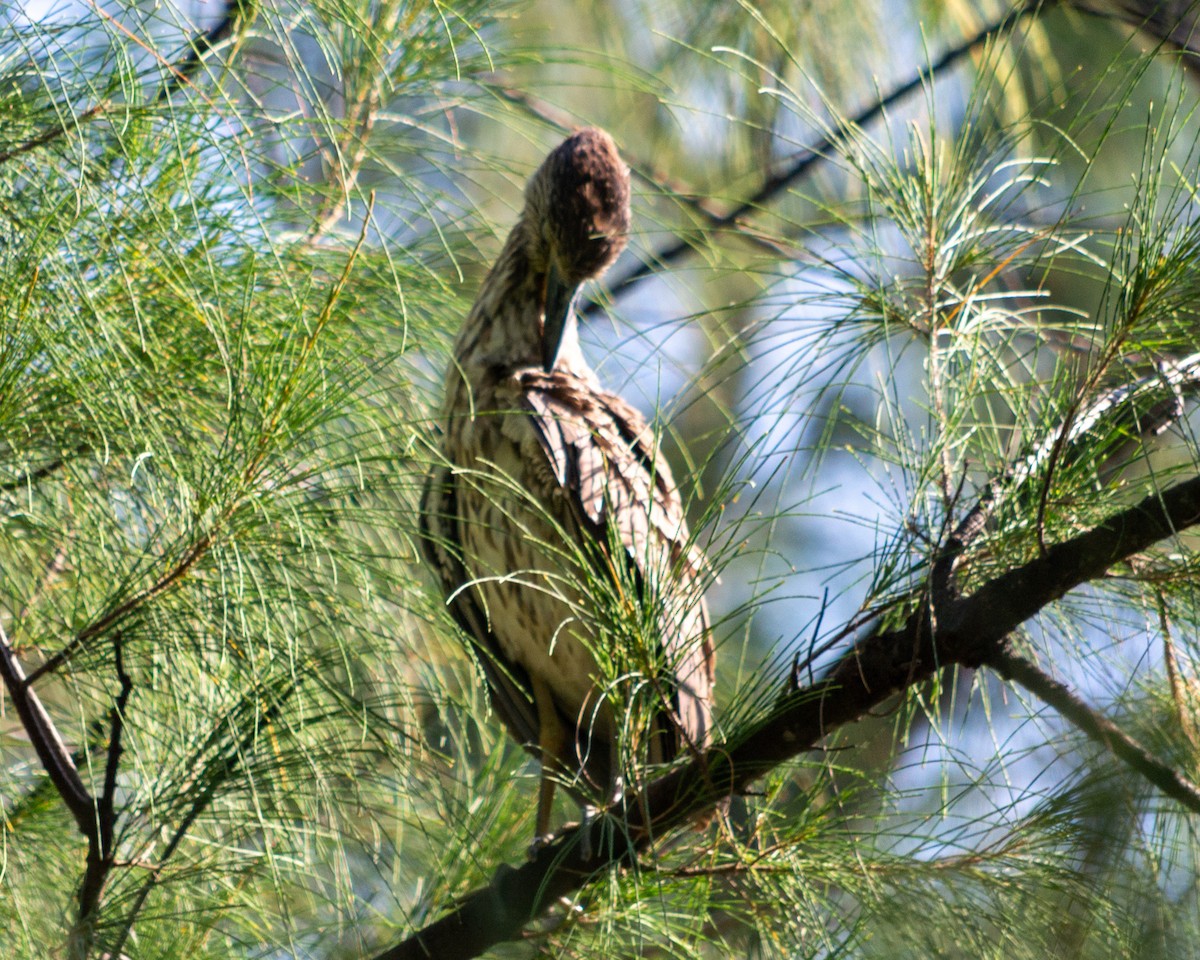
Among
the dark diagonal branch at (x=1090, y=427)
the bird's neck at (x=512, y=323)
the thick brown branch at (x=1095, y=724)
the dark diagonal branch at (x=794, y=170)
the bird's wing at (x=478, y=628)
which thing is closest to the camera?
the thick brown branch at (x=1095, y=724)

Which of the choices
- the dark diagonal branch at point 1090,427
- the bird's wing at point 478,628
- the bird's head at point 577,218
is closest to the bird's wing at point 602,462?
the bird's head at point 577,218

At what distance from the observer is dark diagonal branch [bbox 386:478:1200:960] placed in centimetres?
151

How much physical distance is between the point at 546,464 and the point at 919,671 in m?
1.23

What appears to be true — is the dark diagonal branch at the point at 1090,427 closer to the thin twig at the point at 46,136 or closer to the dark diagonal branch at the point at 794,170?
the thin twig at the point at 46,136

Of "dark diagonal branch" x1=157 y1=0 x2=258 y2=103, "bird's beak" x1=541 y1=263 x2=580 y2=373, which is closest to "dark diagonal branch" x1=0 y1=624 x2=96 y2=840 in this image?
"dark diagonal branch" x1=157 y1=0 x2=258 y2=103

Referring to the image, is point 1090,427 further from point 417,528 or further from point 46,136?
point 46,136

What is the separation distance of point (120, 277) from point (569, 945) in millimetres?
1222

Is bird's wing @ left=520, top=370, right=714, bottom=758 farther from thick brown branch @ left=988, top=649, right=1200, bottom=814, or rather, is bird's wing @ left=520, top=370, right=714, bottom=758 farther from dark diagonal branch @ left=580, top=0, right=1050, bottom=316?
thick brown branch @ left=988, top=649, right=1200, bottom=814

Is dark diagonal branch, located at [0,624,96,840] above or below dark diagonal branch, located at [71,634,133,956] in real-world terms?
above

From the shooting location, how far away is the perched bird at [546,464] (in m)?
2.71

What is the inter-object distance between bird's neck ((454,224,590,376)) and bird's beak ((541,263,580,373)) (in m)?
0.04

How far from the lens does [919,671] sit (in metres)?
1.61

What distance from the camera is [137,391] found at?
186 centimetres

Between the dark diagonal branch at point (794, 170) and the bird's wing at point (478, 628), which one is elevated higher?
the dark diagonal branch at point (794, 170)
